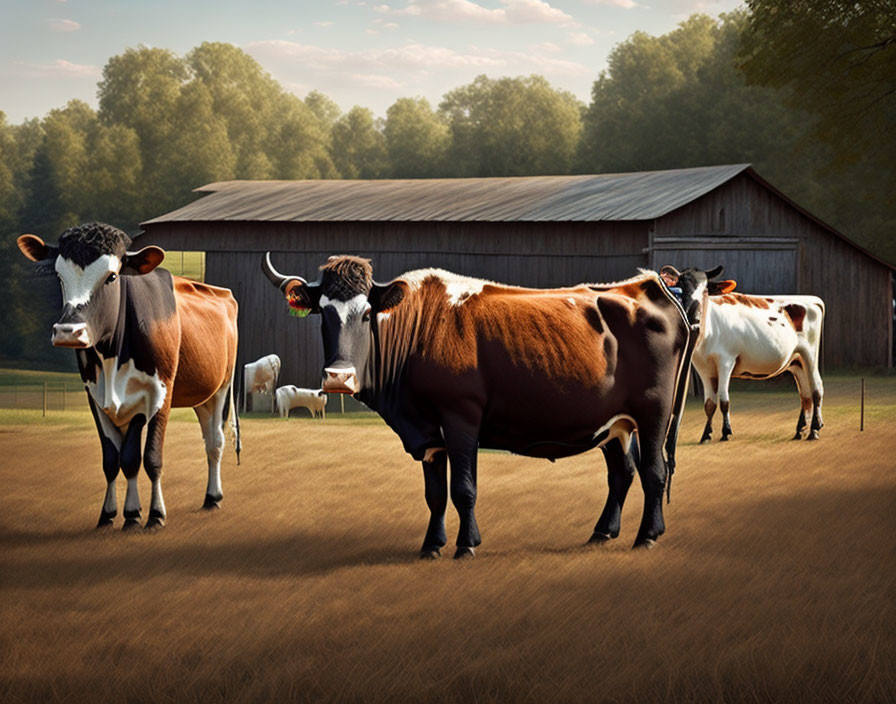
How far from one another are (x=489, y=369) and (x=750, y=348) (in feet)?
26.1

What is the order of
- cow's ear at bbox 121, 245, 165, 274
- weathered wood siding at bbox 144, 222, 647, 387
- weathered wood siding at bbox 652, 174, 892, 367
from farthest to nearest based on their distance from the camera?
1. weathered wood siding at bbox 652, 174, 892, 367
2. weathered wood siding at bbox 144, 222, 647, 387
3. cow's ear at bbox 121, 245, 165, 274

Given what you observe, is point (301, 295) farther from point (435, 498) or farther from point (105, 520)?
point (105, 520)

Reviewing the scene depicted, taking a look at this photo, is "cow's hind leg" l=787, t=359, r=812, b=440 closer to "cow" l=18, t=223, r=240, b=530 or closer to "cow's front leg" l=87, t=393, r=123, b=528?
"cow" l=18, t=223, r=240, b=530

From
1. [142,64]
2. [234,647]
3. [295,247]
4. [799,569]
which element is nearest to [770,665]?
[799,569]

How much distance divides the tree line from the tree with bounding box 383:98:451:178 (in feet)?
0.71

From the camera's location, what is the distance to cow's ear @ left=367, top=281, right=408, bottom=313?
731 centimetres

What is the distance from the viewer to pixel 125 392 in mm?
8328

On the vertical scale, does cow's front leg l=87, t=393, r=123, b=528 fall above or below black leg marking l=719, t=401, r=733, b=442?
above

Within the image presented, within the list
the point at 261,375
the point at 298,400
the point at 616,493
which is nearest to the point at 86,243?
the point at 616,493

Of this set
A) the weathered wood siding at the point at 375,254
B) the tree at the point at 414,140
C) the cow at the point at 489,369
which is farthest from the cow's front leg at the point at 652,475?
the tree at the point at 414,140

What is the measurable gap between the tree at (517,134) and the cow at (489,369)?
145ft

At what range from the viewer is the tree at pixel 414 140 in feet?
187

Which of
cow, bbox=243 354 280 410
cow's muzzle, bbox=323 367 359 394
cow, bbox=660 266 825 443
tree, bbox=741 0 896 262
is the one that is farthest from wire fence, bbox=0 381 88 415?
tree, bbox=741 0 896 262

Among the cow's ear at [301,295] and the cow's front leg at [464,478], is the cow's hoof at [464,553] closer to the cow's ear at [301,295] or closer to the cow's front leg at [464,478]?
the cow's front leg at [464,478]
